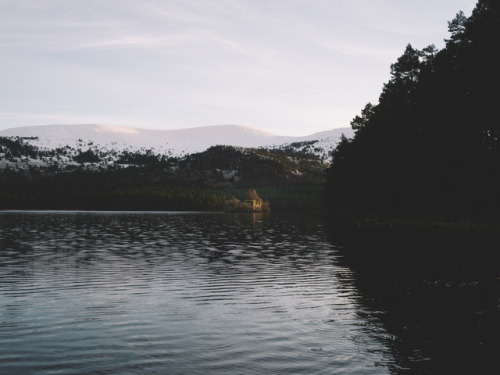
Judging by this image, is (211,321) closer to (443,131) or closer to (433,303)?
(433,303)

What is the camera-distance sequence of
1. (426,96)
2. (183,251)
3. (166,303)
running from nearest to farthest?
1. (166,303)
2. (183,251)
3. (426,96)

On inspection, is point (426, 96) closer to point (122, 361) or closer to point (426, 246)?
point (426, 246)

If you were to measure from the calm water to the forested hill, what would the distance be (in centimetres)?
3832

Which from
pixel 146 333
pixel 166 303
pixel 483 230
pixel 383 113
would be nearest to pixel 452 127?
pixel 483 230

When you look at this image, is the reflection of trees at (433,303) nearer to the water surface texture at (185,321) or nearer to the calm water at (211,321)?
the calm water at (211,321)

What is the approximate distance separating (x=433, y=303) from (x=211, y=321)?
10435 millimetres

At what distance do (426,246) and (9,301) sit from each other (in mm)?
38516

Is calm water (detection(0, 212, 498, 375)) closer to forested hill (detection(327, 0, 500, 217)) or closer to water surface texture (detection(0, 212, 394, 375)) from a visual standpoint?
water surface texture (detection(0, 212, 394, 375))

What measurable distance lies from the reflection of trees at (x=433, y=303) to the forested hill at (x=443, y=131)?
968 inches

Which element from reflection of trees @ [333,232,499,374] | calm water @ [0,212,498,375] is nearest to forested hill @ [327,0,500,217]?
reflection of trees @ [333,232,499,374]

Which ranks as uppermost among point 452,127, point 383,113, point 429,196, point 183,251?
point 383,113

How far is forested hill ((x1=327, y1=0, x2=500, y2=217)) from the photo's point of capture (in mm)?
62188

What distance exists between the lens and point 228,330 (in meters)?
17.3

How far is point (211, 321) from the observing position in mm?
18562
